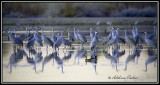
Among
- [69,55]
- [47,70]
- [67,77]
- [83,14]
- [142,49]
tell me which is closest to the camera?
[67,77]

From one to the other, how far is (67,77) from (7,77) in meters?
1.51

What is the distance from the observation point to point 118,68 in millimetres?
9547

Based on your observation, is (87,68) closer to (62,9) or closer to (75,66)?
(75,66)

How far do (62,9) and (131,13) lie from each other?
8.28 meters

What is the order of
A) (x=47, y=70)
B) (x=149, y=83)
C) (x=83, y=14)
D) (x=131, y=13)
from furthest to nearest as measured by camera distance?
1. (x=83, y=14)
2. (x=131, y=13)
3. (x=47, y=70)
4. (x=149, y=83)

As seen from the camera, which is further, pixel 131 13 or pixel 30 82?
pixel 131 13

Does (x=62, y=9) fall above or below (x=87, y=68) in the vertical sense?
above

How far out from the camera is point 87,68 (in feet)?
31.2

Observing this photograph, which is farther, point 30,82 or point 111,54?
point 111,54

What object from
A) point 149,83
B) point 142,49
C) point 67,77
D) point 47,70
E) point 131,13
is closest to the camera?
point 149,83

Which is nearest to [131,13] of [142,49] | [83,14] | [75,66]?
[83,14]

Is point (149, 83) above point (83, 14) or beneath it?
beneath

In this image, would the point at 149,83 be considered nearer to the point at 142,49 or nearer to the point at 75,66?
the point at 75,66

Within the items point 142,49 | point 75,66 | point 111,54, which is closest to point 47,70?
point 75,66
